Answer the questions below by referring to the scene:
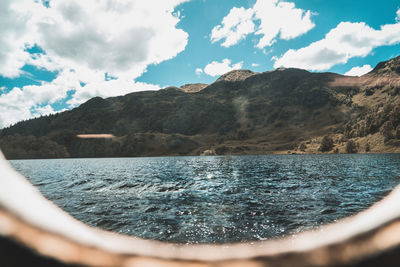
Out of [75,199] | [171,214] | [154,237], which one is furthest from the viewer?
[75,199]

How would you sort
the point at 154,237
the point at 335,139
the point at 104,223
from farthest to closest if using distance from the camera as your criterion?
the point at 335,139 → the point at 104,223 → the point at 154,237

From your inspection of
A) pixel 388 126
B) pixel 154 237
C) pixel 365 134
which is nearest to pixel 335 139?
pixel 365 134

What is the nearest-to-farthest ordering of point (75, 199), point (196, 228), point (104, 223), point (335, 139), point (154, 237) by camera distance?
point (154, 237) < point (196, 228) < point (104, 223) < point (75, 199) < point (335, 139)

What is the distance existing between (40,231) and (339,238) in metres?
1.02

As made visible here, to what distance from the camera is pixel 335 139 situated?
627 ft

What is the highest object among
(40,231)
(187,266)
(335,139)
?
(40,231)

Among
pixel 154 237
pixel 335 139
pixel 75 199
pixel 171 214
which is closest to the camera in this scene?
pixel 154 237

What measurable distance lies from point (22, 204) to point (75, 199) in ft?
79.8

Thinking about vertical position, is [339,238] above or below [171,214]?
above

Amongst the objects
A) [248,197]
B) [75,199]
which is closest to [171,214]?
[248,197]

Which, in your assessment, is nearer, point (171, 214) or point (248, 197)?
point (171, 214)

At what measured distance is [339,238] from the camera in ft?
2.45

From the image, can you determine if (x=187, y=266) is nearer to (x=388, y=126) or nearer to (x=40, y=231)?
(x=40, y=231)

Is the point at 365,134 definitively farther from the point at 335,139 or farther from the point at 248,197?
the point at 248,197
